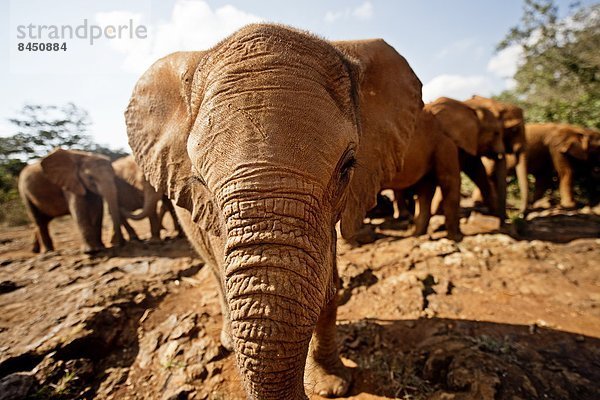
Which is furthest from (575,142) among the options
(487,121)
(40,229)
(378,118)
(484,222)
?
(40,229)

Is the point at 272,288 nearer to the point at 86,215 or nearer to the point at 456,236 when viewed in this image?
the point at 456,236

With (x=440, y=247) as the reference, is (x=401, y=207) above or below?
above

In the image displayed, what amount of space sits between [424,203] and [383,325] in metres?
3.67

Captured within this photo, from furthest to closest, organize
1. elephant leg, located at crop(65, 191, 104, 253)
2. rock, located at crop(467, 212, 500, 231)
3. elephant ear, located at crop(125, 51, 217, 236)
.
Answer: elephant leg, located at crop(65, 191, 104, 253)
rock, located at crop(467, 212, 500, 231)
elephant ear, located at crop(125, 51, 217, 236)

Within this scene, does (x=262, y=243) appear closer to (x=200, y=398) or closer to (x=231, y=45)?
(x=231, y=45)

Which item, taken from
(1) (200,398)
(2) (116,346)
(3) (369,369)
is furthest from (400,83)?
(2) (116,346)

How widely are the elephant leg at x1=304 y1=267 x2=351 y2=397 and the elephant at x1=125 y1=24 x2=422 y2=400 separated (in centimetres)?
87

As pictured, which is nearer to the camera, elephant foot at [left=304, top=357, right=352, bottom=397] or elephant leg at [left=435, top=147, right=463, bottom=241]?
elephant foot at [left=304, top=357, right=352, bottom=397]

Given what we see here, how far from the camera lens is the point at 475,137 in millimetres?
6715

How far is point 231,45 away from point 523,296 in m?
4.43

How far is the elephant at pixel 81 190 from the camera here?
26.6ft

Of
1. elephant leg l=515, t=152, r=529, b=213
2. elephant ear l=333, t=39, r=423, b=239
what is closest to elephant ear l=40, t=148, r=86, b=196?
elephant ear l=333, t=39, r=423, b=239

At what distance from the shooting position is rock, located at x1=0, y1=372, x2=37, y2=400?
277cm

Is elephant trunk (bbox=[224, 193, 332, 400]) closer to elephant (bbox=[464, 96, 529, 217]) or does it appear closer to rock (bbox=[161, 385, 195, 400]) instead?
rock (bbox=[161, 385, 195, 400])
